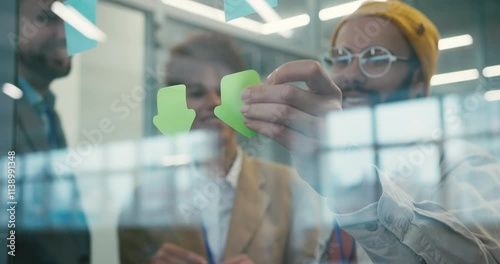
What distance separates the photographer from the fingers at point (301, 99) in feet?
3.73

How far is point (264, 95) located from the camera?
1.21m

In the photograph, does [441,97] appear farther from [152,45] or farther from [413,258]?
[152,45]

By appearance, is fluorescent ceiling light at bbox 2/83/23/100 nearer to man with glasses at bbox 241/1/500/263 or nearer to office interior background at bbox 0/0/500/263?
office interior background at bbox 0/0/500/263

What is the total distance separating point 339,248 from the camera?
1.19 metres

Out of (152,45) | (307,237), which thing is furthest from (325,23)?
(152,45)

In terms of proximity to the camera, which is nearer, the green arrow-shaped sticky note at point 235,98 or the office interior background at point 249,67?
the office interior background at point 249,67

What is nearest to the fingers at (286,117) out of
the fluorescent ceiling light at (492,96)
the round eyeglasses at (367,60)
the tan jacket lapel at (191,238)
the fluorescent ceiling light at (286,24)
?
the round eyeglasses at (367,60)

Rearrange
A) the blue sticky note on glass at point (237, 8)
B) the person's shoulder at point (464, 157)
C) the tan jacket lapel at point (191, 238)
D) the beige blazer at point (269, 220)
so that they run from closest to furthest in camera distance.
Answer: the person's shoulder at point (464, 157) → the beige blazer at point (269, 220) → the blue sticky note on glass at point (237, 8) → the tan jacket lapel at point (191, 238)

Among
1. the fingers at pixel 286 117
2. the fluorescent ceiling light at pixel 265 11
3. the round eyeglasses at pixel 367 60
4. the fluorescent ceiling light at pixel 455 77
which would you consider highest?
the fluorescent ceiling light at pixel 265 11

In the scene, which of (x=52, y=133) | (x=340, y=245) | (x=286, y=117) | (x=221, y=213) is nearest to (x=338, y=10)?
(x=286, y=117)

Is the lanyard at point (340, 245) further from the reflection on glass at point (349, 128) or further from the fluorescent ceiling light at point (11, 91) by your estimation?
the fluorescent ceiling light at point (11, 91)

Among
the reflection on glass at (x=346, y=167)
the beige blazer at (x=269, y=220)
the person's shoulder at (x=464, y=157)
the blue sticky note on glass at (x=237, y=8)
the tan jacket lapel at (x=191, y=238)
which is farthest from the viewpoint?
the tan jacket lapel at (x=191, y=238)

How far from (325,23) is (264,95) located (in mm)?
208

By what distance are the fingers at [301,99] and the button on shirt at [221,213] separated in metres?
0.27
